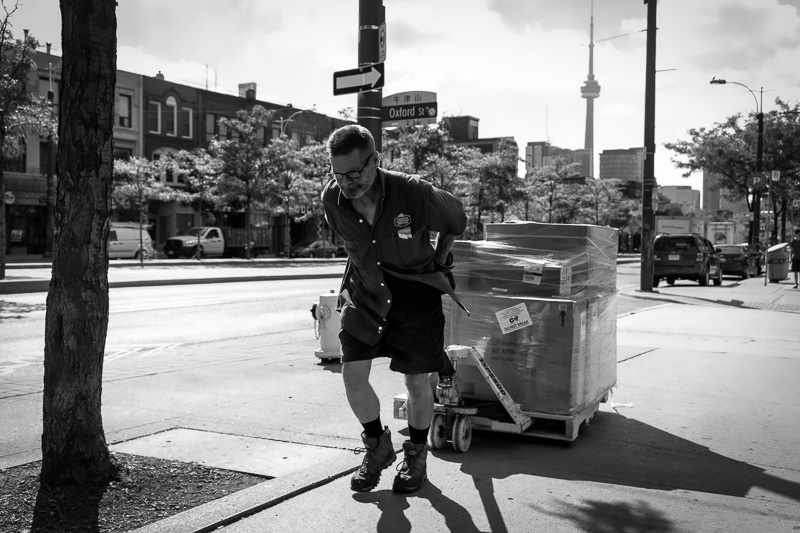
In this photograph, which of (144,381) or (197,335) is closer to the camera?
(144,381)

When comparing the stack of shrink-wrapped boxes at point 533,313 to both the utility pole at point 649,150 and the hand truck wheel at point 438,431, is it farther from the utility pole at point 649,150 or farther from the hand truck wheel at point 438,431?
the utility pole at point 649,150

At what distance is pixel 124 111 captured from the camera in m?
48.1

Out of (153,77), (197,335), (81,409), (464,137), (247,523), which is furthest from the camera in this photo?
(464,137)

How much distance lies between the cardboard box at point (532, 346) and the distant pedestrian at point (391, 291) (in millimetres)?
1016

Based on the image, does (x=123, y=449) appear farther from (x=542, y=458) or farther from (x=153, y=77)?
(x=153, y=77)

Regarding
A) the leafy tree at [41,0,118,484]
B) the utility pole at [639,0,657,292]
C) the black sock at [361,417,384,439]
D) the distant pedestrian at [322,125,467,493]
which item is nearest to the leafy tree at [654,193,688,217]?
the utility pole at [639,0,657,292]

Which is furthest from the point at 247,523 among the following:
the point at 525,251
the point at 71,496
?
the point at 525,251

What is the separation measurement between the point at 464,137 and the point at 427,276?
101m

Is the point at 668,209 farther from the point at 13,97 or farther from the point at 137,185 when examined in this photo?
the point at 13,97

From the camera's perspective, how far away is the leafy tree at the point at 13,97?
2005cm

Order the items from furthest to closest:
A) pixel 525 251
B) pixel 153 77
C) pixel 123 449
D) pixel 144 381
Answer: pixel 153 77 → pixel 144 381 → pixel 525 251 → pixel 123 449

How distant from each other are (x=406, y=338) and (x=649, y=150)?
56.4 feet

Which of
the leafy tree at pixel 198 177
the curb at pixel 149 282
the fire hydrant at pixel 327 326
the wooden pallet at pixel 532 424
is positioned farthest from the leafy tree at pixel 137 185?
the wooden pallet at pixel 532 424

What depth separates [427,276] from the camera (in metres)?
4.11
